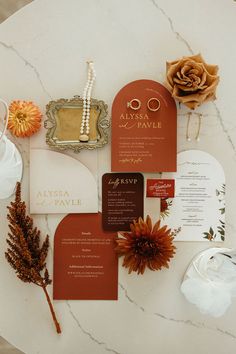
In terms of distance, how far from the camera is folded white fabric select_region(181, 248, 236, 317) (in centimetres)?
90

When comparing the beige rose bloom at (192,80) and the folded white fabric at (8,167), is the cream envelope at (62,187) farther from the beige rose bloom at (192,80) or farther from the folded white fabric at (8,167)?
the beige rose bloom at (192,80)

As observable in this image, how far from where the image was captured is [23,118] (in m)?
0.95

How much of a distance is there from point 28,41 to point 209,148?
23.1 inches

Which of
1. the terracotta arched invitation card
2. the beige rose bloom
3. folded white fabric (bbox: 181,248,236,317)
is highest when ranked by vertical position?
the beige rose bloom

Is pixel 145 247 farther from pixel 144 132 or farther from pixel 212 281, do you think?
pixel 144 132

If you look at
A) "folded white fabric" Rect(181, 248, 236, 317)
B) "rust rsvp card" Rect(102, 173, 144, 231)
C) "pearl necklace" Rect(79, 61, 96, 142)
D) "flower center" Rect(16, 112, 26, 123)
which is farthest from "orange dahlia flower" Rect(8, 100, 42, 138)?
"folded white fabric" Rect(181, 248, 236, 317)

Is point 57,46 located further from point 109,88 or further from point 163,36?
point 163,36

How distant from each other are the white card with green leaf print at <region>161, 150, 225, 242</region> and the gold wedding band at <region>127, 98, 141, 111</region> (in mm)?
176

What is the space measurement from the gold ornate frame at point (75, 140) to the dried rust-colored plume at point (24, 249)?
162mm

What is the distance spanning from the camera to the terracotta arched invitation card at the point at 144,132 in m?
0.95

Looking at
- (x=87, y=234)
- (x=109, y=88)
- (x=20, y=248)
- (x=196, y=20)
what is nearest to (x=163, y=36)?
(x=196, y=20)

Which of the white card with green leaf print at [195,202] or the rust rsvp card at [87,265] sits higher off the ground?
the white card with green leaf print at [195,202]

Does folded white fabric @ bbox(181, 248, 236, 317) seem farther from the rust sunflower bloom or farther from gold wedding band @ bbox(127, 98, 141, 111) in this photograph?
gold wedding band @ bbox(127, 98, 141, 111)

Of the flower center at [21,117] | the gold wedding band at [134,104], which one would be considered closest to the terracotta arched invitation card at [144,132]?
the gold wedding band at [134,104]
